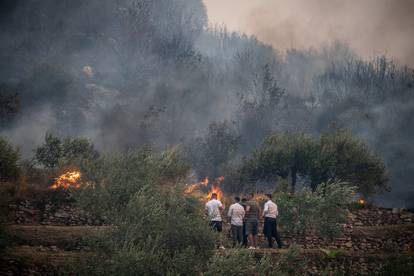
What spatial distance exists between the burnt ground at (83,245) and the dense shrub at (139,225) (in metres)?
0.75

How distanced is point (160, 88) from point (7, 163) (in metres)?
61.1

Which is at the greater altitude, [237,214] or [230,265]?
[237,214]

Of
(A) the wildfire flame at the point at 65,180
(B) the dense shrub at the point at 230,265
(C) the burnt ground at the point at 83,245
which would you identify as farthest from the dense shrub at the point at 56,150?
(B) the dense shrub at the point at 230,265

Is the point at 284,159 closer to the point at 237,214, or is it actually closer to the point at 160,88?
the point at 237,214

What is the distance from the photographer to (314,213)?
2219 cm

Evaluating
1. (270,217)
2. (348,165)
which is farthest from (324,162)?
(270,217)

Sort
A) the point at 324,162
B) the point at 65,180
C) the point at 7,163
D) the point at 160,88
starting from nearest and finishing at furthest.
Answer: the point at 7,163, the point at 65,180, the point at 324,162, the point at 160,88

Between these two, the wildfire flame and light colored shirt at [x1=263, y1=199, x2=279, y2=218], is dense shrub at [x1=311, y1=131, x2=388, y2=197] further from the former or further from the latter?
the wildfire flame

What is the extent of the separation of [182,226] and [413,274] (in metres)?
7.90

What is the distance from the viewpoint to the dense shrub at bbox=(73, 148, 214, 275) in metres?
11.6

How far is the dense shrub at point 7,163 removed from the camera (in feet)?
76.0

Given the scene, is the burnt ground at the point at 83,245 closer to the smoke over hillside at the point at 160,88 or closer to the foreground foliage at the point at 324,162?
the foreground foliage at the point at 324,162

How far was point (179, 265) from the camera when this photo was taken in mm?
11953

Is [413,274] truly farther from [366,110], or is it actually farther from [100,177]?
[366,110]
